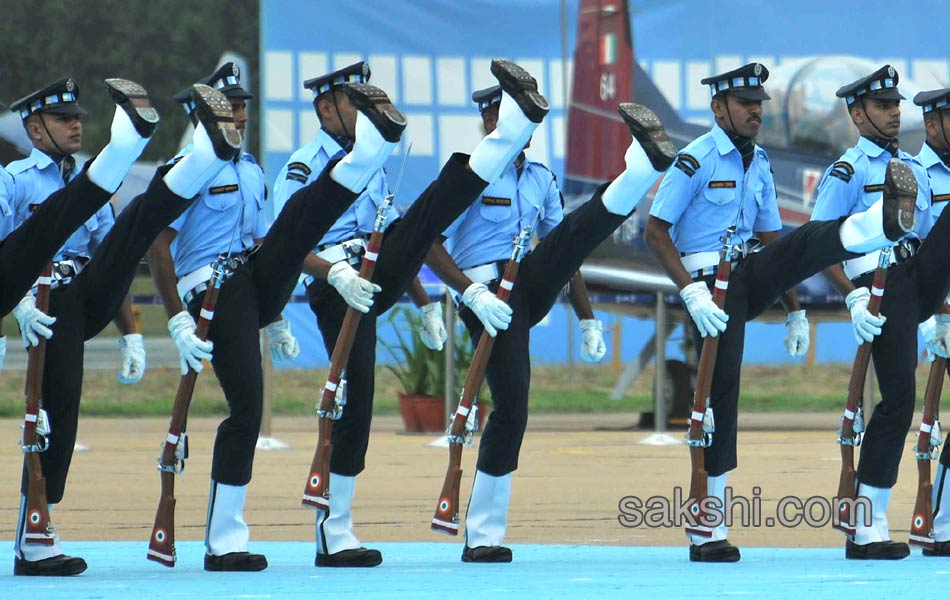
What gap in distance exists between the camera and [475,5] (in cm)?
2033

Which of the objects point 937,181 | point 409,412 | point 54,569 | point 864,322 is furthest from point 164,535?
point 409,412

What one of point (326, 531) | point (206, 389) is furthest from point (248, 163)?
point (206, 389)

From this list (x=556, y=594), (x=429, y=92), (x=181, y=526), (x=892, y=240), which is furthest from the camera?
(x=429, y=92)

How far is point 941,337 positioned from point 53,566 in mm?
3685

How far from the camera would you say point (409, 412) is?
16.2m

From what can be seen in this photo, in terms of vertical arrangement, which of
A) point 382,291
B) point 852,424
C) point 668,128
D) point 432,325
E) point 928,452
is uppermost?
point 668,128

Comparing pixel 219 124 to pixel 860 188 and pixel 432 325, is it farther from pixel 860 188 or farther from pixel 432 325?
pixel 860 188

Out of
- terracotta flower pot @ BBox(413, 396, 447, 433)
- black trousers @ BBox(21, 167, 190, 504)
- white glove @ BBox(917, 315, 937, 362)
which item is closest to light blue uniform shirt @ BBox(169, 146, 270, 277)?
black trousers @ BBox(21, 167, 190, 504)

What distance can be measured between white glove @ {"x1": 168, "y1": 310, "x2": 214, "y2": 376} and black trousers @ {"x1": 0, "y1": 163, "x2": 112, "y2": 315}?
20.4 inches

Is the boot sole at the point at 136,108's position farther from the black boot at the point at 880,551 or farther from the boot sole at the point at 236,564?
the black boot at the point at 880,551

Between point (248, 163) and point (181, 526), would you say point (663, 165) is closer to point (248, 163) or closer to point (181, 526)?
point (248, 163)

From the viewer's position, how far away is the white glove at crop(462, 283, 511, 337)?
7320 millimetres

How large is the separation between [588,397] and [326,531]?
14.2 meters

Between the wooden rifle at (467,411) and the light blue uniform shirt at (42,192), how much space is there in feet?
4.99
